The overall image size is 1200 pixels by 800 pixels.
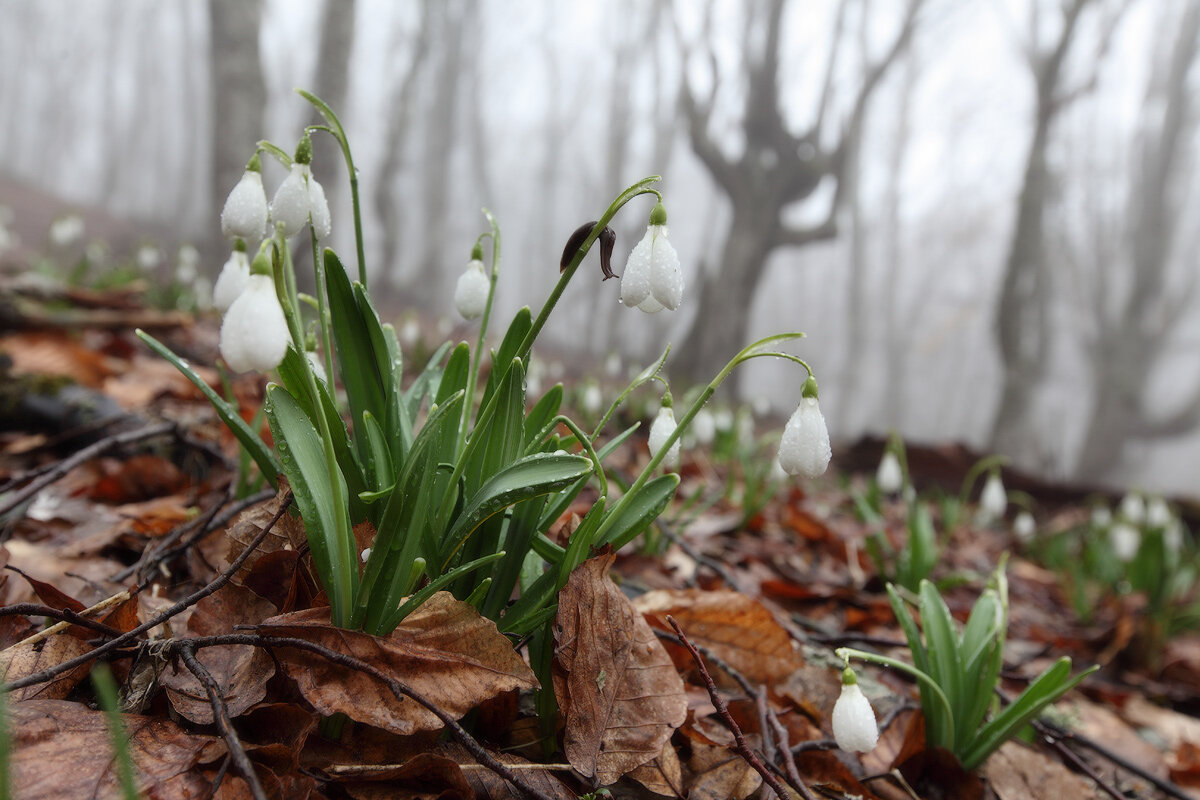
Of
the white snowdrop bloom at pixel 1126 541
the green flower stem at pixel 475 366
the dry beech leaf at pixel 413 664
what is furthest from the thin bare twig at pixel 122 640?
the white snowdrop bloom at pixel 1126 541

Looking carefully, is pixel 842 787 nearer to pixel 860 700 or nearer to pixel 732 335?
pixel 860 700

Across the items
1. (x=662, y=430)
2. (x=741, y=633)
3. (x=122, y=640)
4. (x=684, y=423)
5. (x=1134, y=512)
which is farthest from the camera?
(x=1134, y=512)

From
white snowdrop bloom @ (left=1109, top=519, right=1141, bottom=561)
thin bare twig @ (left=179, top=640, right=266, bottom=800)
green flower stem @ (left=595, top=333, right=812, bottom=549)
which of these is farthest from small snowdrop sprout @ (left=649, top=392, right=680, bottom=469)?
white snowdrop bloom @ (left=1109, top=519, right=1141, bottom=561)

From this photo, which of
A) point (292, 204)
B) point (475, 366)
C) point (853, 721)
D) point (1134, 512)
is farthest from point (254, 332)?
point (1134, 512)

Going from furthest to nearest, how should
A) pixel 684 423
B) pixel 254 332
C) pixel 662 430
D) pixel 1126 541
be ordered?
1. pixel 1126 541
2. pixel 662 430
3. pixel 684 423
4. pixel 254 332

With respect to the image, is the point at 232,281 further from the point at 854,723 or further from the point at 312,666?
the point at 854,723

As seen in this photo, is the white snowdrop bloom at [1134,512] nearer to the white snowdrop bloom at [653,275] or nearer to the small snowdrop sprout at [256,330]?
the white snowdrop bloom at [653,275]
